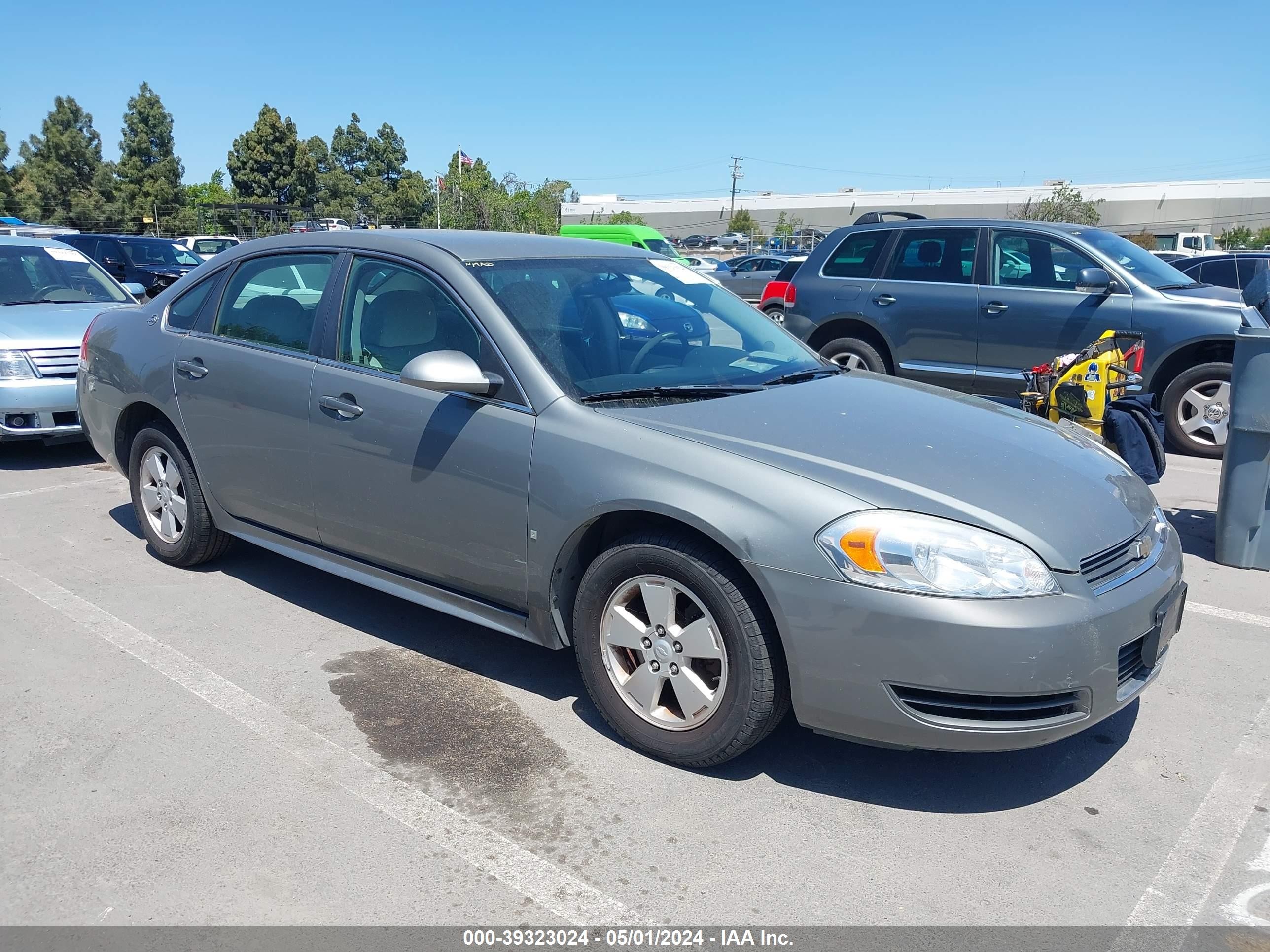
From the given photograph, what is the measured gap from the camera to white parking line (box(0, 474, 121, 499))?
22.0 feet

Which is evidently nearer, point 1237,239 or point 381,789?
point 381,789

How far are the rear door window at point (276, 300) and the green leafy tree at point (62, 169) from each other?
54.7m

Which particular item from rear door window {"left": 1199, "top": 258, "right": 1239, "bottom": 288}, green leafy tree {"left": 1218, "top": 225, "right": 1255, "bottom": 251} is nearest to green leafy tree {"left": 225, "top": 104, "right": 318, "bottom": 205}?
green leafy tree {"left": 1218, "top": 225, "right": 1255, "bottom": 251}

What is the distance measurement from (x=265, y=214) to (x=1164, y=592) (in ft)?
189

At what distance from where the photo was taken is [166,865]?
2.78m

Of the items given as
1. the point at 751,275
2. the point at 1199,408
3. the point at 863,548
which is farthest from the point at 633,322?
the point at 751,275

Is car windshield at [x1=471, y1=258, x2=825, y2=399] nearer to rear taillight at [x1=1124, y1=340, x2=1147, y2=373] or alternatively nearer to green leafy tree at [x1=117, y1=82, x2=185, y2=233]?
rear taillight at [x1=1124, y1=340, x2=1147, y2=373]

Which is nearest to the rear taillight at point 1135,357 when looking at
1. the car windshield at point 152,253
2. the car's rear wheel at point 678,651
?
the car's rear wheel at point 678,651

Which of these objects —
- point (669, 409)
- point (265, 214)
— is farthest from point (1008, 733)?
point (265, 214)

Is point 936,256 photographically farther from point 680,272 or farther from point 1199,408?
point 680,272

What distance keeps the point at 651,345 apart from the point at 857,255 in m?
5.90

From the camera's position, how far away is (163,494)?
5125mm

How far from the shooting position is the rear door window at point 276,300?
4.34 m

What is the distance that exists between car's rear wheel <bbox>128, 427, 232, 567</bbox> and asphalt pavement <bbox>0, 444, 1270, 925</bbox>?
58 centimetres
